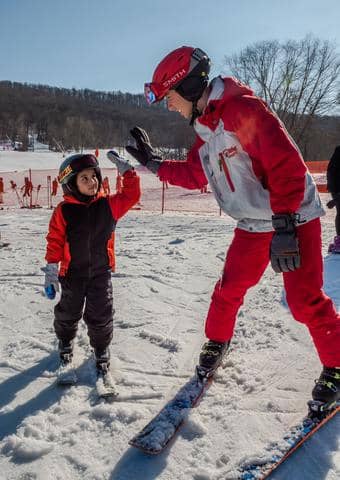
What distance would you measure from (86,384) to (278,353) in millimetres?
1267

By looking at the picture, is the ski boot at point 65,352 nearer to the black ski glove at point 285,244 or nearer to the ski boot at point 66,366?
the ski boot at point 66,366

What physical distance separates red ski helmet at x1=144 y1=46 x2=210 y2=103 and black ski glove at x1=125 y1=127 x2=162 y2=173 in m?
0.53

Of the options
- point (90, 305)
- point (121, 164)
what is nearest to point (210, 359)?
point (90, 305)

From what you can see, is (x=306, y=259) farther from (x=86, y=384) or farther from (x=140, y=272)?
(x=140, y=272)

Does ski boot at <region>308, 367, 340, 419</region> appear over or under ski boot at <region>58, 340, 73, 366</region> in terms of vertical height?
over

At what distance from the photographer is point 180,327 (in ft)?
10.3

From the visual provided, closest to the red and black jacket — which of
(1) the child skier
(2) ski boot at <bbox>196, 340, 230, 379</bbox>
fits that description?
(1) the child skier

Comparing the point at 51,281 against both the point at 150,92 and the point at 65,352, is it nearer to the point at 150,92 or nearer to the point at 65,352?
the point at 65,352

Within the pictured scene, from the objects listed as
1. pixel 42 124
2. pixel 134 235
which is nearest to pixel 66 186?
pixel 134 235

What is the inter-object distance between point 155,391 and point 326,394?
91cm

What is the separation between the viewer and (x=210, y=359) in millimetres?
2299

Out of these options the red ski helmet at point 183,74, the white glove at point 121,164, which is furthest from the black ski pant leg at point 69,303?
the red ski helmet at point 183,74

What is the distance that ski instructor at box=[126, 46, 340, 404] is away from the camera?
5.68 feet

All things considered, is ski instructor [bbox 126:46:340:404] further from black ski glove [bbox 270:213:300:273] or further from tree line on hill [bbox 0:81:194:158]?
tree line on hill [bbox 0:81:194:158]
